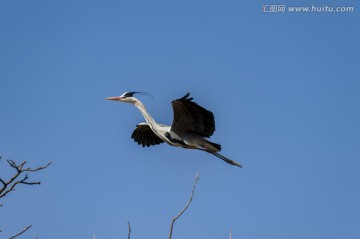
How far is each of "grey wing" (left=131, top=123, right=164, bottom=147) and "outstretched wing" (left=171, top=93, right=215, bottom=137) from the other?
208 centimetres

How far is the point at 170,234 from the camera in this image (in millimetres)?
4059

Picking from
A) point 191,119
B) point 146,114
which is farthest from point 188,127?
point 146,114

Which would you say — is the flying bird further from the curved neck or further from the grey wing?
the grey wing

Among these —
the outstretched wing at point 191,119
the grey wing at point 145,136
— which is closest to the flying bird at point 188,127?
the outstretched wing at point 191,119

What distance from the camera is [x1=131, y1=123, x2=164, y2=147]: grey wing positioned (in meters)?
13.4

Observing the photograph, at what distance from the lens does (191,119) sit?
1098 cm

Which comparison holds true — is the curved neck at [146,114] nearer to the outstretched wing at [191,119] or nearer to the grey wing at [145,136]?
the outstretched wing at [191,119]

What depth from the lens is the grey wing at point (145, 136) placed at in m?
13.4

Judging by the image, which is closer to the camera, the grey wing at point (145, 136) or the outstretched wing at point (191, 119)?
the outstretched wing at point (191, 119)

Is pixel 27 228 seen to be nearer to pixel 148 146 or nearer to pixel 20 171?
pixel 20 171

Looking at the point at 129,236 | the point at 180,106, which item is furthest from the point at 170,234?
the point at 180,106

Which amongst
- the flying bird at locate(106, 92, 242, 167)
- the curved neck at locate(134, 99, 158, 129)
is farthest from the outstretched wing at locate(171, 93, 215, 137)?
the curved neck at locate(134, 99, 158, 129)

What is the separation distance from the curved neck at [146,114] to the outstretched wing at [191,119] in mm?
366

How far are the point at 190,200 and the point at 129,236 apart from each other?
76 cm
